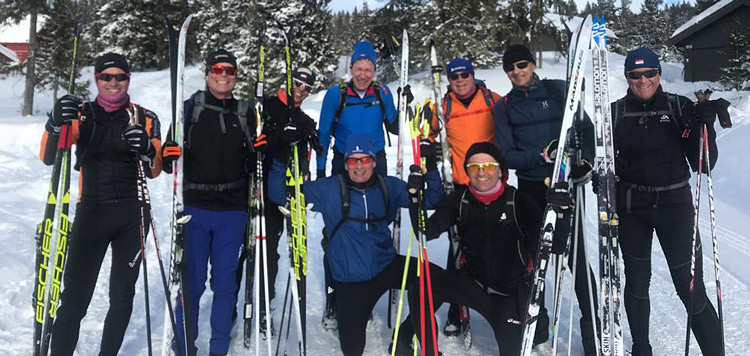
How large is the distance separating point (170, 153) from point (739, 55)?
27.6 m

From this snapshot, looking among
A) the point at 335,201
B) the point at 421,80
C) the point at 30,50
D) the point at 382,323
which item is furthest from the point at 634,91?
the point at 30,50

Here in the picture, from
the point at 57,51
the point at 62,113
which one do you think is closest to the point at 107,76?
the point at 62,113

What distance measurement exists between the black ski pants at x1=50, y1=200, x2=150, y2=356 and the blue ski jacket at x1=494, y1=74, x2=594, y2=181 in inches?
112

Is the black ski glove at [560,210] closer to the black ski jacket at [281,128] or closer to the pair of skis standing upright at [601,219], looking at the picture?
the pair of skis standing upright at [601,219]

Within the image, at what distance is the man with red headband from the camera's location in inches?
129

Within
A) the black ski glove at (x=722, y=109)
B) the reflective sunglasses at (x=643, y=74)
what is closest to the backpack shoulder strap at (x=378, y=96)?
the reflective sunglasses at (x=643, y=74)

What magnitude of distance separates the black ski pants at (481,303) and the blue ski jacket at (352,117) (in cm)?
142

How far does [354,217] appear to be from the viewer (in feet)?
13.1

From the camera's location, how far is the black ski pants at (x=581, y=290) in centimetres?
381

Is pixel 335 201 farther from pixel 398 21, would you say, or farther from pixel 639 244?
pixel 398 21

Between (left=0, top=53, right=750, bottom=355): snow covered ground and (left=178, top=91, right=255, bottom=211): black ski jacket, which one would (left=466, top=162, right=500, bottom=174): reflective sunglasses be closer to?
(left=0, top=53, right=750, bottom=355): snow covered ground

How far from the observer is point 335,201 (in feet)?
13.3

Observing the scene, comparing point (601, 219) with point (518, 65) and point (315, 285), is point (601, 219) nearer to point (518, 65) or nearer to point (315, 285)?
point (518, 65)

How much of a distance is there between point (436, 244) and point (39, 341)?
534 cm
